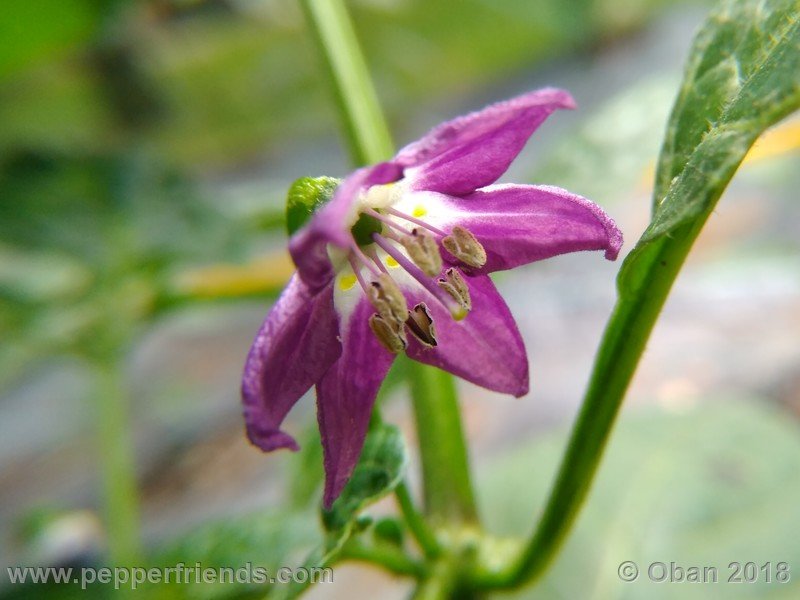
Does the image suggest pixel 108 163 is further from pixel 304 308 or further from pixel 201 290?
pixel 304 308

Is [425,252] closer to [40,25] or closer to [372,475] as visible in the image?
[372,475]

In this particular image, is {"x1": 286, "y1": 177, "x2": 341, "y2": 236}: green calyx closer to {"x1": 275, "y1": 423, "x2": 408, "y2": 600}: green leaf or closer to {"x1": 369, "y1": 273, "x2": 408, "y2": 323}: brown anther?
{"x1": 369, "y1": 273, "x2": 408, "y2": 323}: brown anther

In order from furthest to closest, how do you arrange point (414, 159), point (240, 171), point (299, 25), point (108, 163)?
point (240, 171) < point (299, 25) < point (108, 163) < point (414, 159)

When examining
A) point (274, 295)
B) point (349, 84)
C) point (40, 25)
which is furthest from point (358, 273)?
point (40, 25)

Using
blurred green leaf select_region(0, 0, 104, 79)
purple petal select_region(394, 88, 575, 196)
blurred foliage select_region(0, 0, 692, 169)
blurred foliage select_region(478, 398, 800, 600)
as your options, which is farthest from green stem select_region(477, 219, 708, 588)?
blurred foliage select_region(0, 0, 692, 169)

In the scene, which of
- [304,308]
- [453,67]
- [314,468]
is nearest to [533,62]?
[453,67]
